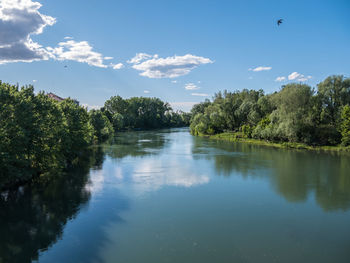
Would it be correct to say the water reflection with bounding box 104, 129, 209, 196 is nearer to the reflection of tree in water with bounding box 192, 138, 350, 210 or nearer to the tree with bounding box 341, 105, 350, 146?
the reflection of tree in water with bounding box 192, 138, 350, 210

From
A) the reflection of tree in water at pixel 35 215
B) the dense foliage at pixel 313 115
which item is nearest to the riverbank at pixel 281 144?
the dense foliage at pixel 313 115

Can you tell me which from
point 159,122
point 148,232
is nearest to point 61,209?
point 148,232

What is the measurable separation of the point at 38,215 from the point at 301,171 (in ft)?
78.0

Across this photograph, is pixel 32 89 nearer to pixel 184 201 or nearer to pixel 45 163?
pixel 45 163

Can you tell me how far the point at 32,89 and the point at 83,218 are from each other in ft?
40.8

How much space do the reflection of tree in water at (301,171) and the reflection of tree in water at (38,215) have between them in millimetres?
14024

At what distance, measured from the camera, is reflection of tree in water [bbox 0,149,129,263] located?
1231 cm

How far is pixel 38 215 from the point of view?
16141 mm

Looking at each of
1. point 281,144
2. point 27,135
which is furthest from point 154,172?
point 281,144

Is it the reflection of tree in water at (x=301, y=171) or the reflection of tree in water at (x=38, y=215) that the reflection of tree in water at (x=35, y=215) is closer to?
the reflection of tree in water at (x=38, y=215)

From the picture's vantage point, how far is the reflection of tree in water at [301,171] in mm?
20297

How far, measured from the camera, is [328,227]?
48.4 feet

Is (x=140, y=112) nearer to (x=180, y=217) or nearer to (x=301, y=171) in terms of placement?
(x=301, y=171)

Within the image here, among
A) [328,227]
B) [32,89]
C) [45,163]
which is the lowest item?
[328,227]
